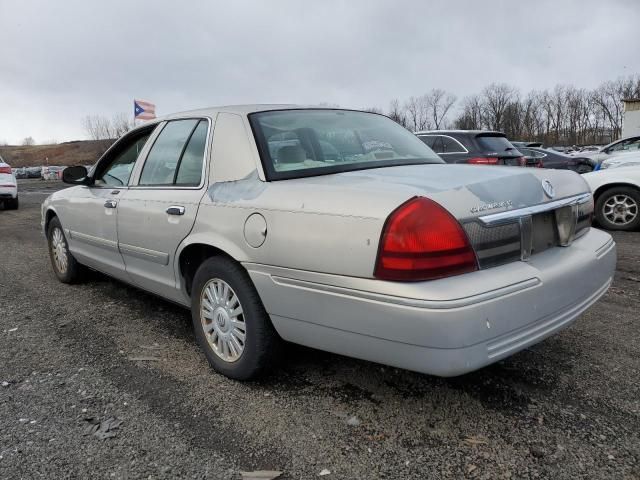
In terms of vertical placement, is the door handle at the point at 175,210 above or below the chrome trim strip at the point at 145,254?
above

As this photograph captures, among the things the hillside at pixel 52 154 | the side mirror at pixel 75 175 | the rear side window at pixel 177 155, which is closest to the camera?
the rear side window at pixel 177 155

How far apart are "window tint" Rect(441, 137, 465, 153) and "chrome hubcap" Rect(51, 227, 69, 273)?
6199mm

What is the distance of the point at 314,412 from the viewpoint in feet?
8.26

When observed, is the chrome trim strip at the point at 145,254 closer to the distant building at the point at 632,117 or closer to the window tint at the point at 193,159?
the window tint at the point at 193,159

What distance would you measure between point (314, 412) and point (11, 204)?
46.1 ft

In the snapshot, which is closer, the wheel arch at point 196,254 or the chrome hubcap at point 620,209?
the wheel arch at point 196,254

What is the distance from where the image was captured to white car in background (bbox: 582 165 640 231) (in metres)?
7.39

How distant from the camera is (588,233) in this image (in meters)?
2.89

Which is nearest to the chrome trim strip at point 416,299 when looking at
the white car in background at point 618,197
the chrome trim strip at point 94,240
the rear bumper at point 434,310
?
the rear bumper at point 434,310

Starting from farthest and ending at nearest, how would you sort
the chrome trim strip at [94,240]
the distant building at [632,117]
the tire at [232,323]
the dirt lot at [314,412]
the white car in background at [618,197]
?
1. the distant building at [632,117]
2. the white car in background at [618,197]
3. the chrome trim strip at [94,240]
4. the tire at [232,323]
5. the dirt lot at [314,412]

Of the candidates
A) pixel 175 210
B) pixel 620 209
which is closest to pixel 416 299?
pixel 175 210

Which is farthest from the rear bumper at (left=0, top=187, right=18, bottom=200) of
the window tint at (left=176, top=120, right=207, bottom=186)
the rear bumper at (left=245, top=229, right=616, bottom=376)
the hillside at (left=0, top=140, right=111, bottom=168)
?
the hillside at (left=0, top=140, right=111, bottom=168)

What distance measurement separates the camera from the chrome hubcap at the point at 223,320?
278 centimetres

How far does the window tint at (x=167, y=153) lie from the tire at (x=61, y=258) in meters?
1.74
